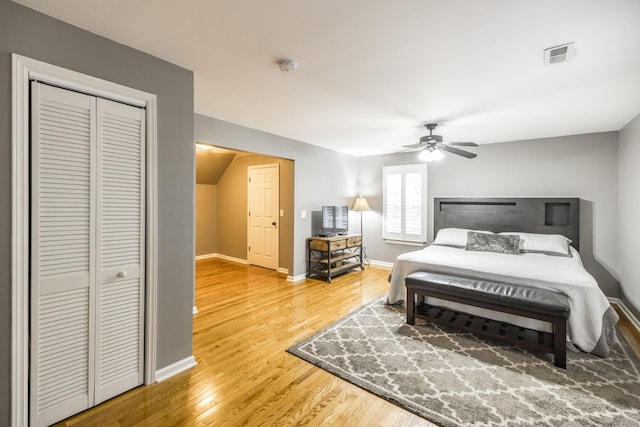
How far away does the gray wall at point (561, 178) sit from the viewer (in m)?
4.07

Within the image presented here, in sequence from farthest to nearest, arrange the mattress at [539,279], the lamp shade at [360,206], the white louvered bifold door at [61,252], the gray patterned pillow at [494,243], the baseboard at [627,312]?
the lamp shade at [360,206]
the gray patterned pillow at [494,243]
the baseboard at [627,312]
the mattress at [539,279]
the white louvered bifold door at [61,252]

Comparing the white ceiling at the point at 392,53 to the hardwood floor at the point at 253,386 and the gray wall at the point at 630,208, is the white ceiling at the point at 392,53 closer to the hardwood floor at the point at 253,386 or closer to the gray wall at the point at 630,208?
the gray wall at the point at 630,208

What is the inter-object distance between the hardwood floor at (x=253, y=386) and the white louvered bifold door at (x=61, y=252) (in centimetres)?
28

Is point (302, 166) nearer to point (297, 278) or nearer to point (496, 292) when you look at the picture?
point (297, 278)

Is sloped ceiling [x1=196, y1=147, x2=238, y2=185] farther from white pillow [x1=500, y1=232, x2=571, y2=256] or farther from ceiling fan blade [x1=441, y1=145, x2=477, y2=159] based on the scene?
white pillow [x1=500, y1=232, x2=571, y2=256]

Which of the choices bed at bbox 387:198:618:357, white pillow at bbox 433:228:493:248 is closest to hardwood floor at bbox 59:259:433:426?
bed at bbox 387:198:618:357

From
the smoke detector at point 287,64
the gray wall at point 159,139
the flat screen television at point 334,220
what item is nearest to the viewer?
the gray wall at point 159,139

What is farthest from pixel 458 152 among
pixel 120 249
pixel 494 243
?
pixel 120 249

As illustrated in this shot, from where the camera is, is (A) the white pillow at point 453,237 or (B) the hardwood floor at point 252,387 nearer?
(B) the hardwood floor at point 252,387

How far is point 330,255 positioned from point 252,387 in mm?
3029

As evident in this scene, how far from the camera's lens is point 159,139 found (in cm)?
220

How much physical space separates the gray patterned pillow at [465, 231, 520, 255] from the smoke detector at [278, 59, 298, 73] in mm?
3574

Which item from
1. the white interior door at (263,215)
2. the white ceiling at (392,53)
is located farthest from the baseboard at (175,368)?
the white interior door at (263,215)

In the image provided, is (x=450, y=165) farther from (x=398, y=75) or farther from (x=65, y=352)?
(x=65, y=352)
